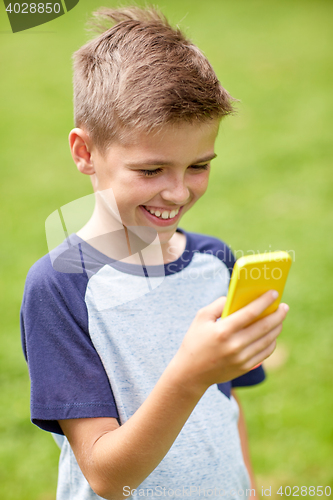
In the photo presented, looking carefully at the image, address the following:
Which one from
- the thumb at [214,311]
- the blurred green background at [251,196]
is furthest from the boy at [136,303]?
the blurred green background at [251,196]

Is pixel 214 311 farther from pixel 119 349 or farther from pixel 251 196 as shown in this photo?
pixel 251 196

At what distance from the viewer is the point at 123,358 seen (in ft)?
2.79

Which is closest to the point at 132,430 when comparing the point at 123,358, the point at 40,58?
the point at 123,358

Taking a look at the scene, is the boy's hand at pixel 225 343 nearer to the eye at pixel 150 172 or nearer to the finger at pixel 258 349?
the finger at pixel 258 349

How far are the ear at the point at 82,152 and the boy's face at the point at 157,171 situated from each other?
1 centimetres

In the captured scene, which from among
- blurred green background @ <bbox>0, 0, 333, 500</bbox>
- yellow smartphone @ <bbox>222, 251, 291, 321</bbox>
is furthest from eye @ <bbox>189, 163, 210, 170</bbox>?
yellow smartphone @ <bbox>222, 251, 291, 321</bbox>

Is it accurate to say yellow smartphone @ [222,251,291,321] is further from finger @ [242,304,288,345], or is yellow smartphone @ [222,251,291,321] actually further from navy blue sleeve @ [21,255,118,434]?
navy blue sleeve @ [21,255,118,434]

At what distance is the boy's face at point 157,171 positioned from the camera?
2.70 ft

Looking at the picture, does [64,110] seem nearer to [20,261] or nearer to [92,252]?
[20,261]

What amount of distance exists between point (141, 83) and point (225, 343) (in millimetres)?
473

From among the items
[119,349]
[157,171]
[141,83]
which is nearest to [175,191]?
[157,171]

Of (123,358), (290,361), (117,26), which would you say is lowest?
(290,361)

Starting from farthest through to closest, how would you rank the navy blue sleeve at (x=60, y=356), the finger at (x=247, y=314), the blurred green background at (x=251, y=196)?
1. the blurred green background at (x=251, y=196)
2. the navy blue sleeve at (x=60, y=356)
3. the finger at (x=247, y=314)

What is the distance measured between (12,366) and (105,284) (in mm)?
1396
